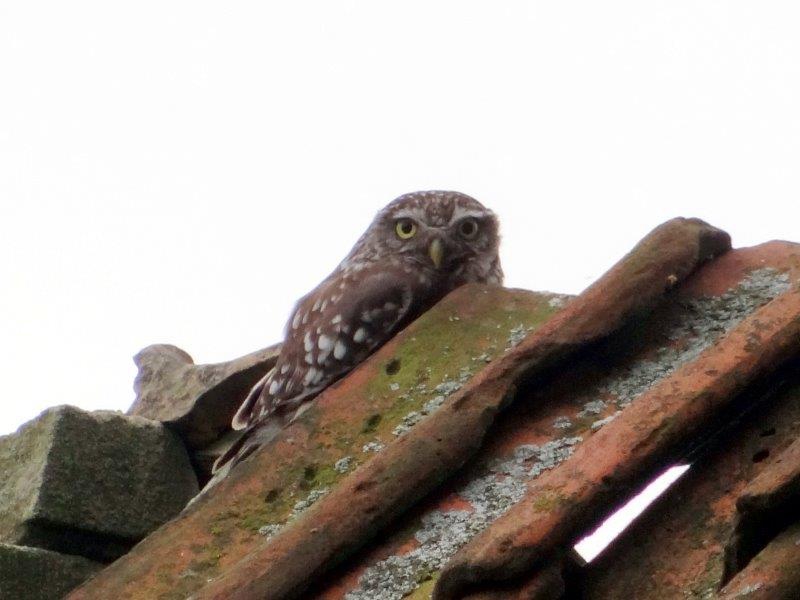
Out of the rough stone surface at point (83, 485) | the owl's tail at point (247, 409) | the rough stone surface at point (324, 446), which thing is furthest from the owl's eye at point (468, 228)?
the rough stone surface at point (83, 485)

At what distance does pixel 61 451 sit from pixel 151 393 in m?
0.71

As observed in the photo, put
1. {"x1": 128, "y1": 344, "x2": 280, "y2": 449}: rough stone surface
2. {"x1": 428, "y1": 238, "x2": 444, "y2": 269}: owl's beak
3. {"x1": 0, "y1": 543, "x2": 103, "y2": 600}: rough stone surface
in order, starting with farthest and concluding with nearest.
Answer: {"x1": 428, "y1": 238, "x2": 444, "y2": 269}: owl's beak, {"x1": 128, "y1": 344, "x2": 280, "y2": 449}: rough stone surface, {"x1": 0, "y1": 543, "x2": 103, "y2": 600}: rough stone surface

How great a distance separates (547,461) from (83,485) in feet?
4.17

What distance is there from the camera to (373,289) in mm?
3770

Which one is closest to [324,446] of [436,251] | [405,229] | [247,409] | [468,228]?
[247,409]

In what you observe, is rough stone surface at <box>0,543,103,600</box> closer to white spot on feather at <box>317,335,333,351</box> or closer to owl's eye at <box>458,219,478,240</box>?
white spot on feather at <box>317,335,333,351</box>

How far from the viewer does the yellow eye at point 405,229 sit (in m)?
4.61

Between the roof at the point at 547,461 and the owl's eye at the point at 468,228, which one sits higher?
the owl's eye at the point at 468,228

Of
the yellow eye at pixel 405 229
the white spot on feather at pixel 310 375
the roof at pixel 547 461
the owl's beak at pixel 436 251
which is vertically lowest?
the roof at pixel 547 461

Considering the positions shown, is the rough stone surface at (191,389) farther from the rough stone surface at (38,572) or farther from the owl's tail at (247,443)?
the rough stone surface at (38,572)

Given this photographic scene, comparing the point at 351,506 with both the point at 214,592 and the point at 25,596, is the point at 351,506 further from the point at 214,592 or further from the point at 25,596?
the point at 25,596

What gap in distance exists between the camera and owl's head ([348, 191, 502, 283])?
14.9 feet

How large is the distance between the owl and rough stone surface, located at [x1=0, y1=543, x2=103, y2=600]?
43 cm

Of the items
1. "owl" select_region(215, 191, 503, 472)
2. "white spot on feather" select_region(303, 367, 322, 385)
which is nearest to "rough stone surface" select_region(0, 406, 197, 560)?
"owl" select_region(215, 191, 503, 472)
